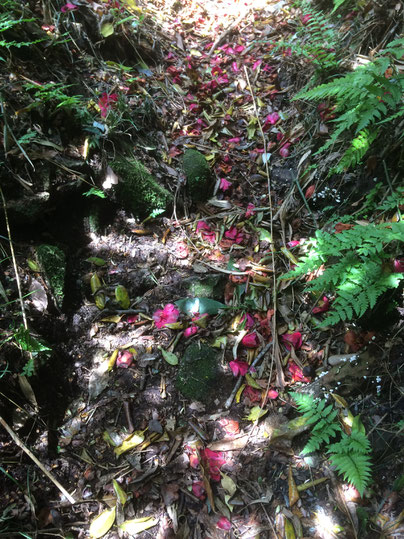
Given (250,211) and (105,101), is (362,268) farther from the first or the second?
(105,101)

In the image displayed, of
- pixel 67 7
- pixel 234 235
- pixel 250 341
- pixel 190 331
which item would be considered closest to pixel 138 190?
pixel 234 235

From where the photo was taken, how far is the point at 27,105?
260 centimetres

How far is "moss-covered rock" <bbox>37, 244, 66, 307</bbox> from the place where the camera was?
8.18 ft

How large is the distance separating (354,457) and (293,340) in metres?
0.83

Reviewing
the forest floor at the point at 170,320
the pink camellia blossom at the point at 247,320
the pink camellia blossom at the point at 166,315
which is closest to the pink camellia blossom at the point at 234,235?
the forest floor at the point at 170,320

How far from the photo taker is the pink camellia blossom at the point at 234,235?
307 centimetres

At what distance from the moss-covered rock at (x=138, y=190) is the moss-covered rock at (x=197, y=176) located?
246 millimetres

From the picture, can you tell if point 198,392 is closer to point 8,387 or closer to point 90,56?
point 8,387

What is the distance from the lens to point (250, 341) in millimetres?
2461

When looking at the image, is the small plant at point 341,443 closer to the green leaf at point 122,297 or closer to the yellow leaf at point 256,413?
the yellow leaf at point 256,413

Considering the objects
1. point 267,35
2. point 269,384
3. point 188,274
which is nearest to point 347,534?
point 269,384

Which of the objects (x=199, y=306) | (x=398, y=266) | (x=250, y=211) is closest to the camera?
(x=398, y=266)

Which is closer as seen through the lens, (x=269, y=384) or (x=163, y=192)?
(x=269, y=384)

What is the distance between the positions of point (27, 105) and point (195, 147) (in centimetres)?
161
